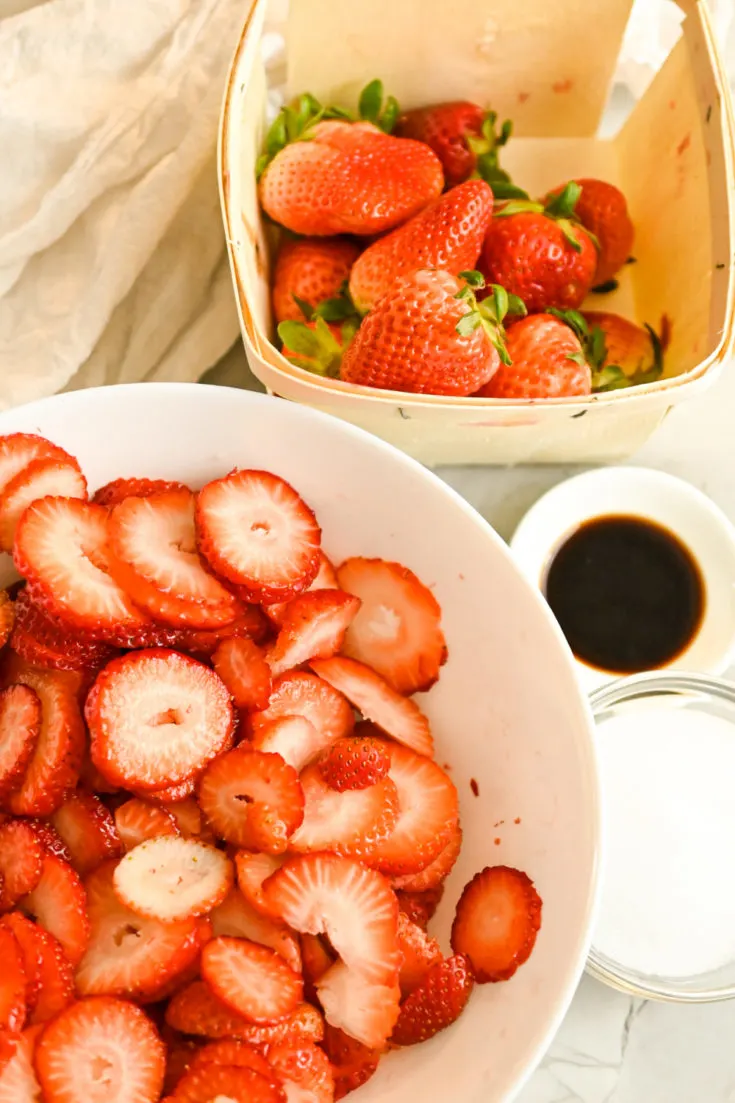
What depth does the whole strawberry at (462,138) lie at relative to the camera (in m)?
1.00

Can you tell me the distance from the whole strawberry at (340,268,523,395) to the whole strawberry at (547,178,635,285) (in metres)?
0.25

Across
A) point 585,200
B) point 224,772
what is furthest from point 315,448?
point 585,200

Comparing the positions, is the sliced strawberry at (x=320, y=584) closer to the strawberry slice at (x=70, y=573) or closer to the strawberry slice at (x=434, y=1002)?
the strawberry slice at (x=70, y=573)

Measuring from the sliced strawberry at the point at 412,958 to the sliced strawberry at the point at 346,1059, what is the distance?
0.15 feet

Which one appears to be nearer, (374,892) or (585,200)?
(374,892)

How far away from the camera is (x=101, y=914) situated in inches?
26.1

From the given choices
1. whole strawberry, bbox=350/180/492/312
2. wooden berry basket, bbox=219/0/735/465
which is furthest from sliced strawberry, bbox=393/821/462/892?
whole strawberry, bbox=350/180/492/312

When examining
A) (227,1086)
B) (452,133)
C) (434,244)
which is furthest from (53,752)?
(452,133)

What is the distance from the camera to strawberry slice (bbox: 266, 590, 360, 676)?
2.36 feet

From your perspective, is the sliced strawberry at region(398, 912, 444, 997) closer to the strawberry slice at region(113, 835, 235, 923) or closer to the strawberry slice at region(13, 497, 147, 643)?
the strawberry slice at region(113, 835, 235, 923)

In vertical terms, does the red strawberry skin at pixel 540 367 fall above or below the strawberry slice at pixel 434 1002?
above

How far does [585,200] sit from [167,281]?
45 centimetres

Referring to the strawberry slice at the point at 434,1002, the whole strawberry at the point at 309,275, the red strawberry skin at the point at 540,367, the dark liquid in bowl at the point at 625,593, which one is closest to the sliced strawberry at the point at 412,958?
the strawberry slice at the point at 434,1002

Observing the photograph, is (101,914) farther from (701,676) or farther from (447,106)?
(447,106)
